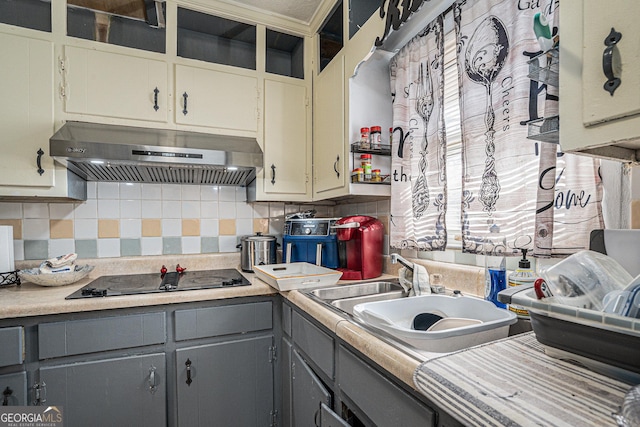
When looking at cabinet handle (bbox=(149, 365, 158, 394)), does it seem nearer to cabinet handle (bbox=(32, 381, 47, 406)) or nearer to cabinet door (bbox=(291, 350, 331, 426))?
cabinet handle (bbox=(32, 381, 47, 406))

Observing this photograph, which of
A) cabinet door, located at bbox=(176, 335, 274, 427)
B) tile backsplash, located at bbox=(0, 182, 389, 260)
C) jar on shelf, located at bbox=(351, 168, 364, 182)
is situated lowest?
cabinet door, located at bbox=(176, 335, 274, 427)

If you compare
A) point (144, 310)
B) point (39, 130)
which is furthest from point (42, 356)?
point (39, 130)

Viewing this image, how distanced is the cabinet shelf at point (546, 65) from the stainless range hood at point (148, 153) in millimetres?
1275

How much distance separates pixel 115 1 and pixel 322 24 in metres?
1.14

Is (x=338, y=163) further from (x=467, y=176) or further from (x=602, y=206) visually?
(x=602, y=206)

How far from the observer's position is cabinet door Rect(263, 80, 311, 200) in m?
1.96

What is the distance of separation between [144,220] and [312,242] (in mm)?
1088

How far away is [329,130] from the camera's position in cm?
180

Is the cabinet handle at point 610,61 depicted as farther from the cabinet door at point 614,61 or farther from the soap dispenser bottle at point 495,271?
the soap dispenser bottle at point 495,271

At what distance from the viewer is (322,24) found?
1.91 m

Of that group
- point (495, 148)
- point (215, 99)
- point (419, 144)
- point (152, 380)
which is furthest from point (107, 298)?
point (495, 148)

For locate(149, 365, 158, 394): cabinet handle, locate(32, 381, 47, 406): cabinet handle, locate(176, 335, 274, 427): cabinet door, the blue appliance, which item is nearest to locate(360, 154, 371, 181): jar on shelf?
the blue appliance

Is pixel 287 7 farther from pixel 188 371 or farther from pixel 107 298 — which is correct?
pixel 188 371

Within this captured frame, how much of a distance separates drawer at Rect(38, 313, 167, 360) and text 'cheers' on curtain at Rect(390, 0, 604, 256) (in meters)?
1.25
